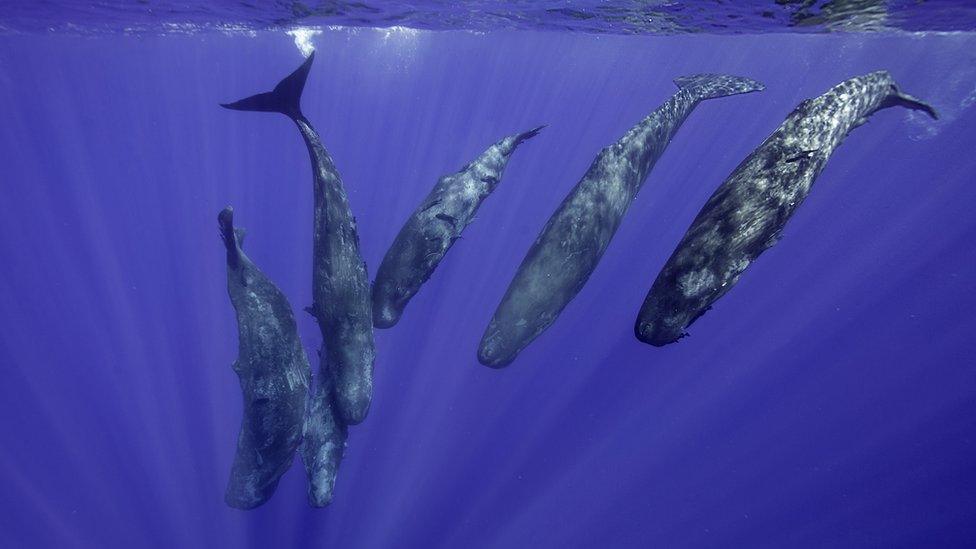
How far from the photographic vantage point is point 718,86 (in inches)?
440

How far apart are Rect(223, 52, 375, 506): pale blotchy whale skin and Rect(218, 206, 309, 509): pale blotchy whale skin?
0.43m

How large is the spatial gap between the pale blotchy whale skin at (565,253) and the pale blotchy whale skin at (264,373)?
11.5ft

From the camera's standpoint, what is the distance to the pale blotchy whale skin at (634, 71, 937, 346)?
17.4 feet

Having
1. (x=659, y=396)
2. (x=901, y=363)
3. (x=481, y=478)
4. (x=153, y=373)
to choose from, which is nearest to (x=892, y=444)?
(x=901, y=363)

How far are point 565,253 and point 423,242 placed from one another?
2.78 meters

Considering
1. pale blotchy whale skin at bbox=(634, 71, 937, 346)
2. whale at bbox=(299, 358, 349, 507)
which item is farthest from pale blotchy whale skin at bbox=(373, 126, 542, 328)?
pale blotchy whale skin at bbox=(634, 71, 937, 346)

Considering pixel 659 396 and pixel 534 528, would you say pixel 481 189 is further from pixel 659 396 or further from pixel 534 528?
pixel 659 396

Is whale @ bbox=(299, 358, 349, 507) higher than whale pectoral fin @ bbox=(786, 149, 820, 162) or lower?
lower

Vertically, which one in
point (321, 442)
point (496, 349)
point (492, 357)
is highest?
point (496, 349)

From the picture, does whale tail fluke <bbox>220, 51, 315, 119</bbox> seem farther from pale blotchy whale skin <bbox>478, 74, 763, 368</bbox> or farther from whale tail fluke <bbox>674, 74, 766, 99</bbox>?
whale tail fluke <bbox>674, 74, 766, 99</bbox>

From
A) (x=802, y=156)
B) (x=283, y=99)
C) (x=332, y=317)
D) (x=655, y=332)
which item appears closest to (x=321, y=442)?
(x=332, y=317)

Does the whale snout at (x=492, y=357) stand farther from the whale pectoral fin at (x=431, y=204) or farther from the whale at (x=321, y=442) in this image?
the whale pectoral fin at (x=431, y=204)

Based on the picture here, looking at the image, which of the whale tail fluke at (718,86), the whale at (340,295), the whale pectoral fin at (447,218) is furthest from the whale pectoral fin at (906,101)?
the whale at (340,295)

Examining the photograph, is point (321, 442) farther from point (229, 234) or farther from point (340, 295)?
point (229, 234)
